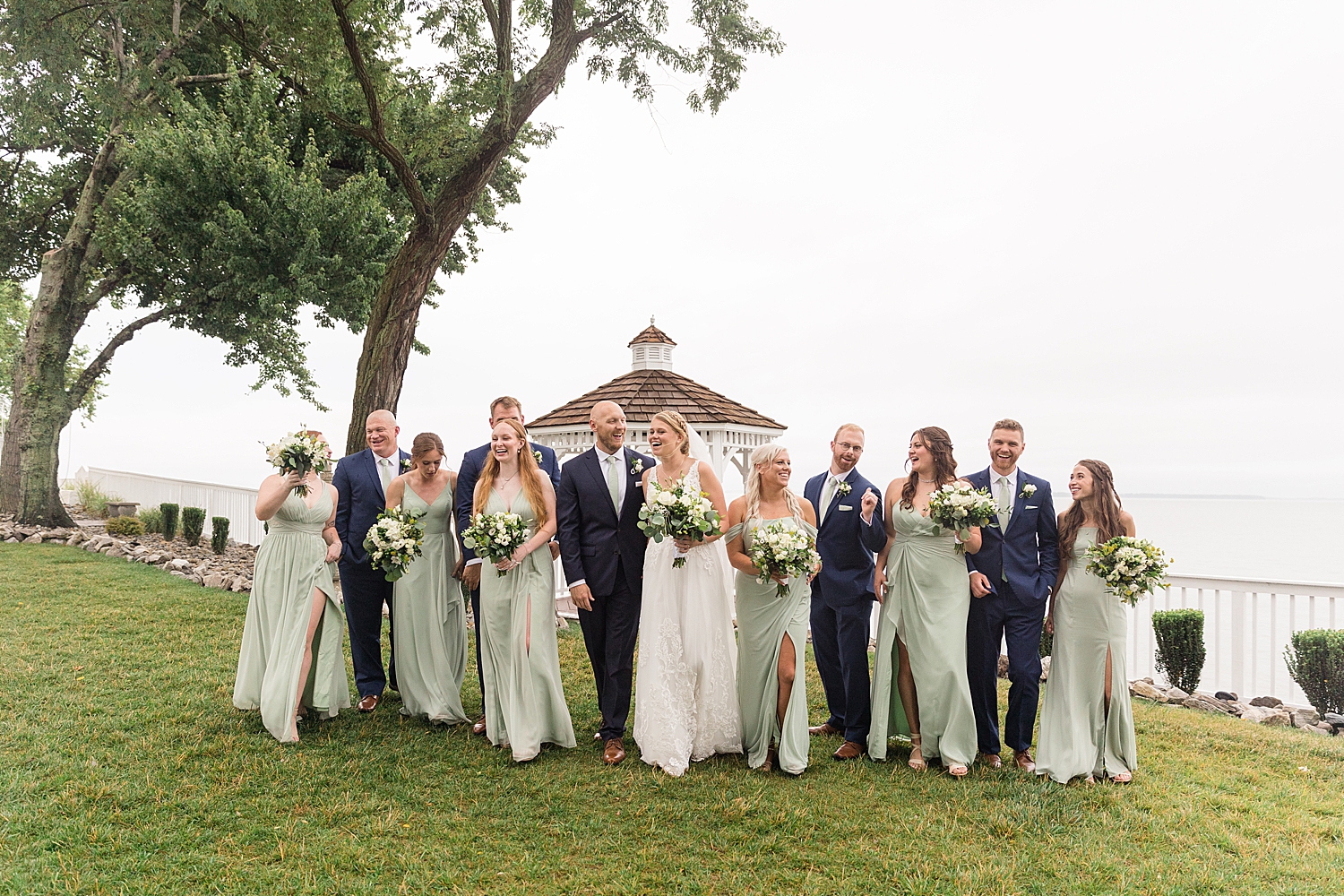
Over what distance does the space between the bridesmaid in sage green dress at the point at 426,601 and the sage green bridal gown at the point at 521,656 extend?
1.91 feet

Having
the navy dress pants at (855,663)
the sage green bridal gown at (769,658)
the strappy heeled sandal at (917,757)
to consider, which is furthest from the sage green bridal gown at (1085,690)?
the sage green bridal gown at (769,658)

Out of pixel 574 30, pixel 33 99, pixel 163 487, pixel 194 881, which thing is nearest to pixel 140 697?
pixel 194 881

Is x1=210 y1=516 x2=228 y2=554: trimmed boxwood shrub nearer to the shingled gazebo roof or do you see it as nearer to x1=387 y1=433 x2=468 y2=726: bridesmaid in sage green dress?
the shingled gazebo roof

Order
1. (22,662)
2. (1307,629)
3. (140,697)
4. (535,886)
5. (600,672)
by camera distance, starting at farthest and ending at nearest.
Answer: (1307,629) < (22,662) < (140,697) < (600,672) < (535,886)

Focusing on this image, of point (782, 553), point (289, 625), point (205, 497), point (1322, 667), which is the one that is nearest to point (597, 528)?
point (782, 553)

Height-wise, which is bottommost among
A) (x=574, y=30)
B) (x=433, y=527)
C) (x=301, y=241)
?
(x=433, y=527)

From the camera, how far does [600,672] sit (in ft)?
19.4

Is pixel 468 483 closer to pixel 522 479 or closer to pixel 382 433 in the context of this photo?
pixel 522 479

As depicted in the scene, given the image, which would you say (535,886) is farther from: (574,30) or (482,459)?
(574,30)

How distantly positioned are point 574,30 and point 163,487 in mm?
16343

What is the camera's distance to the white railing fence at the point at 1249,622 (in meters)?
8.11

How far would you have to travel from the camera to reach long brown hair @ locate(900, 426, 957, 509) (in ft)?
18.0

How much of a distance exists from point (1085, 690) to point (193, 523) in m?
18.0

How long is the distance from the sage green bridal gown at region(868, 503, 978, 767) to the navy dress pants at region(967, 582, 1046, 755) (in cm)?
15
